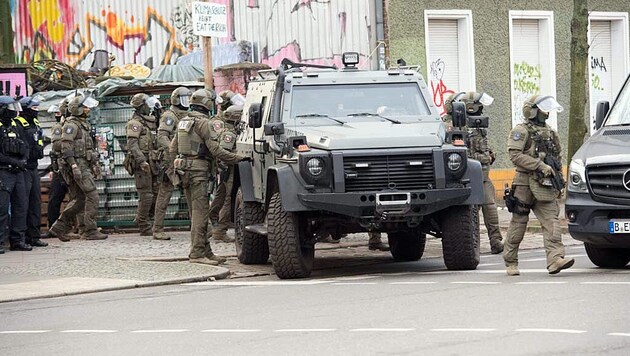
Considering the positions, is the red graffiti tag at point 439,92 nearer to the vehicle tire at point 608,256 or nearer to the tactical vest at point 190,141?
the tactical vest at point 190,141

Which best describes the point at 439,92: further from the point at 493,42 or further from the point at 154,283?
the point at 154,283

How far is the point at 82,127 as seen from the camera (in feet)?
65.7

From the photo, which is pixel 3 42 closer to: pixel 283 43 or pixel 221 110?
pixel 283 43

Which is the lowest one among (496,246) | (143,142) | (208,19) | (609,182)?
(496,246)

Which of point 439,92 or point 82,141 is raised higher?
point 439,92

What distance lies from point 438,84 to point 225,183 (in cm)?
867

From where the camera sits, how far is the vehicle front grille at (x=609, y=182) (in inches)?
Answer: 527

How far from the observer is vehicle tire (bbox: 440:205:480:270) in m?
14.4

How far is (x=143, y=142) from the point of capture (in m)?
20.2

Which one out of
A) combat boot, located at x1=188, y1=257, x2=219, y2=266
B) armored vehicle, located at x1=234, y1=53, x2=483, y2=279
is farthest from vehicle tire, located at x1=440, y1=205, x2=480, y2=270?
combat boot, located at x1=188, y1=257, x2=219, y2=266

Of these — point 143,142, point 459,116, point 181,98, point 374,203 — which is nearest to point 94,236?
point 143,142

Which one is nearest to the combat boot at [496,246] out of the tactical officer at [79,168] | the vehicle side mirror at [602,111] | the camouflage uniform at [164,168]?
the vehicle side mirror at [602,111]

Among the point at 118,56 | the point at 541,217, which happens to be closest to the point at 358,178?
the point at 541,217

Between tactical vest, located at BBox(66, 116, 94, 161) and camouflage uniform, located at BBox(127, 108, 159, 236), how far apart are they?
56cm
